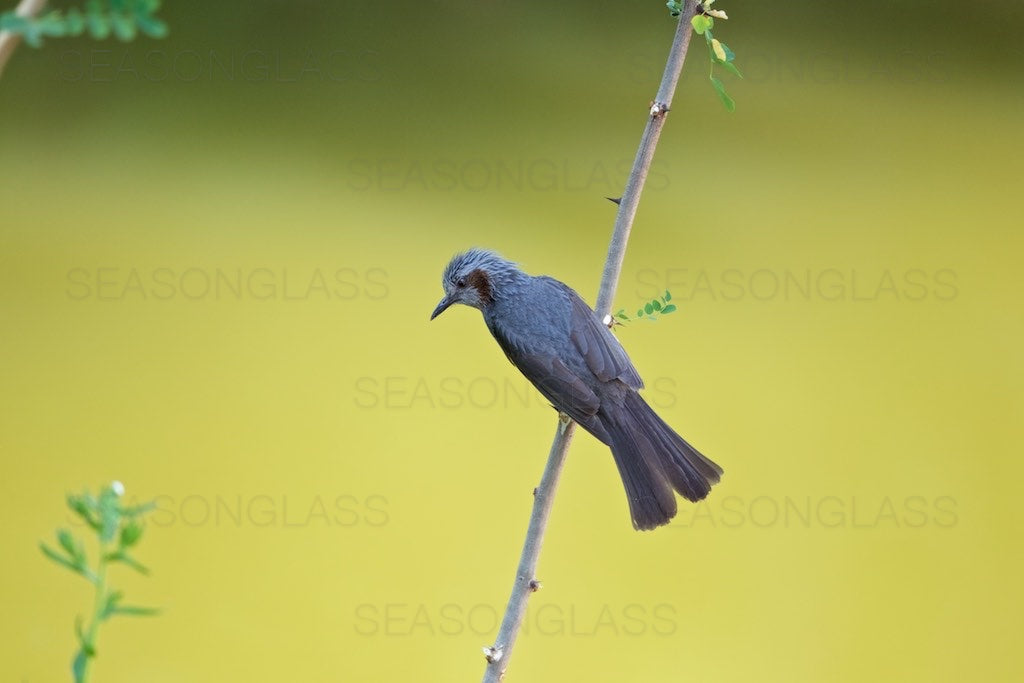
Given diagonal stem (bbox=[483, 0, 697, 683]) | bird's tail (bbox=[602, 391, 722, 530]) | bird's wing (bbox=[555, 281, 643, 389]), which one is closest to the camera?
diagonal stem (bbox=[483, 0, 697, 683])

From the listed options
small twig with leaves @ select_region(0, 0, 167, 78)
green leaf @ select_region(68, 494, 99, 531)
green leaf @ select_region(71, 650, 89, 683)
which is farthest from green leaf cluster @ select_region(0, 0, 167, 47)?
green leaf @ select_region(71, 650, 89, 683)

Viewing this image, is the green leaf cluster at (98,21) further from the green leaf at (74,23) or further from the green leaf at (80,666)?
the green leaf at (80,666)

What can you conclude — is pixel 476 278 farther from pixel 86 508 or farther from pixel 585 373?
pixel 86 508

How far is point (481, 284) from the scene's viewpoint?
2406 millimetres

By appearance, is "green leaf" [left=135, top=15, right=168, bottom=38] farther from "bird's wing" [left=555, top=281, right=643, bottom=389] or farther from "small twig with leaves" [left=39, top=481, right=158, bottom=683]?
"bird's wing" [left=555, top=281, right=643, bottom=389]

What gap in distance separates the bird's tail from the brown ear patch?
40cm

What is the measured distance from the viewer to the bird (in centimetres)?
213

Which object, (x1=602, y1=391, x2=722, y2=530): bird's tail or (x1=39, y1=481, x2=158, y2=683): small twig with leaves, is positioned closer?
(x1=39, y1=481, x2=158, y2=683): small twig with leaves

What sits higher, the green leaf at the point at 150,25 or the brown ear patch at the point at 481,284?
the brown ear patch at the point at 481,284

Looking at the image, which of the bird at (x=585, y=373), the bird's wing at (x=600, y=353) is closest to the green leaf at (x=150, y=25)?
the bird at (x=585, y=373)

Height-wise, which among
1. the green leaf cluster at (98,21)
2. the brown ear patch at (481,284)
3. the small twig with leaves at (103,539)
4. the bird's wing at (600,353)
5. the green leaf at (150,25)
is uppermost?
the brown ear patch at (481,284)

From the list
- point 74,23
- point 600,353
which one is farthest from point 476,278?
point 74,23

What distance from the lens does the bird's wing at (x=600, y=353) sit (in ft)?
7.50

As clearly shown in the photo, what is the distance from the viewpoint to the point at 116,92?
3205mm
